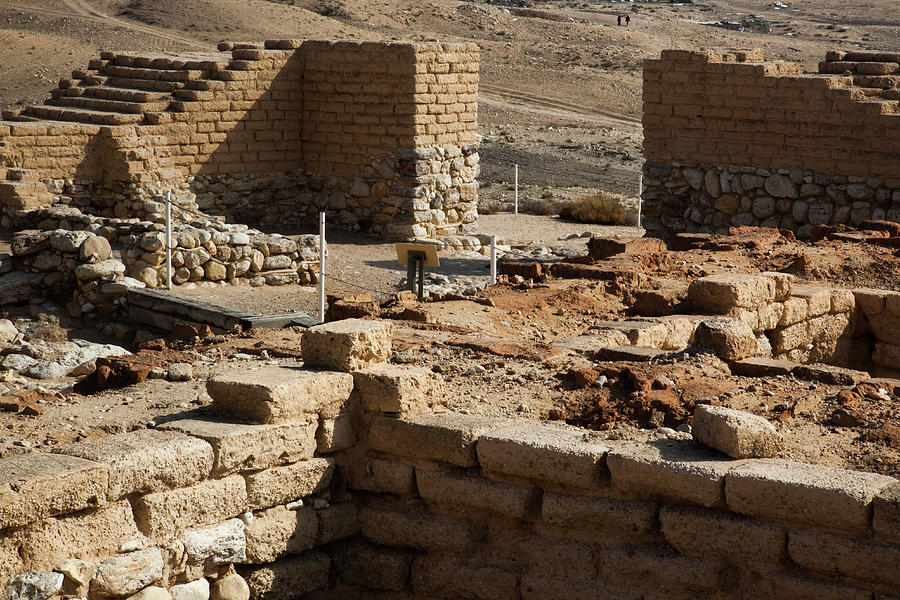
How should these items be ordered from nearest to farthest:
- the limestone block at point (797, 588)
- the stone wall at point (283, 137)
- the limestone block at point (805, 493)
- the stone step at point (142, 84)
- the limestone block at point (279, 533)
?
the limestone block at point (805, 493)
the limestone block at point (797, 588)
the limestone block at point (279, 533)
the stone wall at point (283, 137)
the stone step at point (142, 84)

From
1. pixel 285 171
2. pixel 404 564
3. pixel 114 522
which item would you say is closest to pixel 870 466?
pixel 404 564

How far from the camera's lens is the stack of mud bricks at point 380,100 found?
61.3ft

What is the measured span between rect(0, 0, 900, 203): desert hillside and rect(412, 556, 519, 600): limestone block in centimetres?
1877

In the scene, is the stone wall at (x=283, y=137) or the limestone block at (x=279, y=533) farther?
the stone wall at (x=283, y=137)

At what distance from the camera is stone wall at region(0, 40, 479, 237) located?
18.2m

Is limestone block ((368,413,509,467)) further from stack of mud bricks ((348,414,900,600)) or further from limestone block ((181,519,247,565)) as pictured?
limestone block ((181,519,247,565))

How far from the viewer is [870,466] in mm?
5652

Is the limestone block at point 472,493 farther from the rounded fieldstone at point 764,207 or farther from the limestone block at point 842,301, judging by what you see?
the rounded fieldstone at point 764,207

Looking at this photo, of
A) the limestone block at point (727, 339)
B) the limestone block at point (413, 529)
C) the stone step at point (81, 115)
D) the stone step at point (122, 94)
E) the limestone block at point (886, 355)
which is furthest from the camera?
the stone step at point (122, 94)

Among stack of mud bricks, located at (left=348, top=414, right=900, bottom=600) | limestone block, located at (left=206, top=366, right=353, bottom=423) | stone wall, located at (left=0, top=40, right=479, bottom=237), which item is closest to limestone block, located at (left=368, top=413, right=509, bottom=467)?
stack of mud bricks, located at (left=348, top=414, right=900, bottom=600)

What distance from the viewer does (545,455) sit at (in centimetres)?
563

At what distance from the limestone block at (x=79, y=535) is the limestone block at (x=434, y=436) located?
144 cm

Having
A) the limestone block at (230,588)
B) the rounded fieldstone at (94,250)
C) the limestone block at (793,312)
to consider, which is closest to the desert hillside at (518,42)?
the rounded fieldstone at (94,250)

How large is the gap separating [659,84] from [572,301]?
868 centimetres
